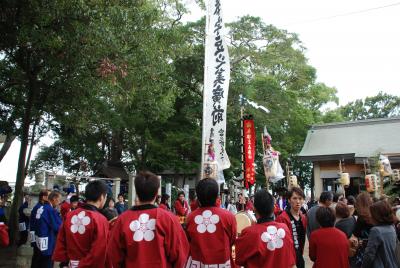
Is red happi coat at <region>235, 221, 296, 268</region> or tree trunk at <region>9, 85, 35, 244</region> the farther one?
tree trunk at <region>9, 85, 35, 244</region>

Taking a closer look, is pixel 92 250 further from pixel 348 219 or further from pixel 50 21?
pixel 50 21

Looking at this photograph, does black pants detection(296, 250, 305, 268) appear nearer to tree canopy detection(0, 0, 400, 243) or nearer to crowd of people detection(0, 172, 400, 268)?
crowd of people detection(0, 172, 400, 268)

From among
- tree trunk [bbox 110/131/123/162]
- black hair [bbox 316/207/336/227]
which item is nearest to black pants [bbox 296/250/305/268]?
black hair [bbox 316/207/336/227]

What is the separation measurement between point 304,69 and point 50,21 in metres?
22.6

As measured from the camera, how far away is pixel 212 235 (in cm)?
432

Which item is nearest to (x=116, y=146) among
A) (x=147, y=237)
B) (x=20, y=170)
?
(x=20, y=170)

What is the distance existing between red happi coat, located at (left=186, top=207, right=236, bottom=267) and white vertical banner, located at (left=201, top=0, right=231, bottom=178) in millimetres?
5426

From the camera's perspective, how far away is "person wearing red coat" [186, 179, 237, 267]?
4277 mm

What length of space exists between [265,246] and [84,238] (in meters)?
2.07

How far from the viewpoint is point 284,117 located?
78.6ft

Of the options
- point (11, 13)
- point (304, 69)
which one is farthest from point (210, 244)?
point (304, 69)

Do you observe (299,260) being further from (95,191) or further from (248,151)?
(248,151)

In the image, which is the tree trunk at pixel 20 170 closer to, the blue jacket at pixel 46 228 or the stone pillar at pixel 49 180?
the stone pillar at pixel 49 180

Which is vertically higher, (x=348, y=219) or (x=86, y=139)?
(x=86, y=139)
